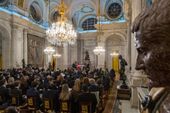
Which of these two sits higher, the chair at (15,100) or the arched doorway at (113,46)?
the arched doorway at (113,46)

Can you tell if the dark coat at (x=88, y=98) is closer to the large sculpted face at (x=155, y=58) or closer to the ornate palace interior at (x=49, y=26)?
the large sculpted face at (x=155, y=58)

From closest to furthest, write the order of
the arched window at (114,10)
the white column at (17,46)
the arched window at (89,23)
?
the white column at (17,46) < the arched window at (114,10) < the arched window at (89,23)

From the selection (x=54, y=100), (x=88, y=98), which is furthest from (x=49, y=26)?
(x=88, y=98)

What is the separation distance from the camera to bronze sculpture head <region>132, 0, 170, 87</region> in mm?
495

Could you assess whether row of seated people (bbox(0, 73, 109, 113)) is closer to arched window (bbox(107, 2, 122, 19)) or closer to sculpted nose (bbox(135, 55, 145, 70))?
sculpted nose (bbox(135, 55, 145, 70))

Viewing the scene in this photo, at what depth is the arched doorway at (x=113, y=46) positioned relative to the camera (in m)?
28.2

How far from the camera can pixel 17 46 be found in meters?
21.8

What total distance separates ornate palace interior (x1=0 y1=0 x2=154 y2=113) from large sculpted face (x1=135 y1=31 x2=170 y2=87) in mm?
18031

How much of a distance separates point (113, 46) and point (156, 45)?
28.2 m

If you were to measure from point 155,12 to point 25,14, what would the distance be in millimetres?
24322

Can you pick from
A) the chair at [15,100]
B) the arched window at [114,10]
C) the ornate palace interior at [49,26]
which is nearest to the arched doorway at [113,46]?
the ornate palace interior at [49,26]

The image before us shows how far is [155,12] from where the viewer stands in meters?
0.50

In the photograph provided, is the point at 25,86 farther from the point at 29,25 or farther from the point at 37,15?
the point at 37,15

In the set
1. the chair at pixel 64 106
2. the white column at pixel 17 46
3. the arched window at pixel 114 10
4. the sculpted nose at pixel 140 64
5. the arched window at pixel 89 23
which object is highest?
the arched window at pixel 114 10
